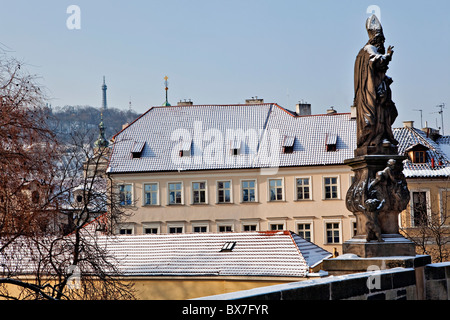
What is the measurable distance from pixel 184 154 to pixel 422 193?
1488 centimetres

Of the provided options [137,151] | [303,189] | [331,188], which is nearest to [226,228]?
[303,189]

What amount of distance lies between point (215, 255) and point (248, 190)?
64.9ft

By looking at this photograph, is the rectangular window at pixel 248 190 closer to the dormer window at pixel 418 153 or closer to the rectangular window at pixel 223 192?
the rectangular window at pixel 223 192

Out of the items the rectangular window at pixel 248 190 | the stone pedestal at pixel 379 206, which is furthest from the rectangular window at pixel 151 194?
the stone pedestal at pixel 379 206

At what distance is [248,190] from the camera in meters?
46.9

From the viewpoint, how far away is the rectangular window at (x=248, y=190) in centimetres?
4697

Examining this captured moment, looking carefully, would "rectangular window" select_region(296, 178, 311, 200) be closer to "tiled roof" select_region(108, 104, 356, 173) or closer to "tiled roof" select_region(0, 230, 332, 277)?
"tiled roof" select_region(108, 104, 356, 173)

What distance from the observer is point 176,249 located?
28.7 meters

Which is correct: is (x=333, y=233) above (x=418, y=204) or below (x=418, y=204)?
below

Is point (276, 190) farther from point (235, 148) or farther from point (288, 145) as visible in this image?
point (235, 148)

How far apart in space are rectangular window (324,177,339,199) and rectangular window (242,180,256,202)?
4443mm

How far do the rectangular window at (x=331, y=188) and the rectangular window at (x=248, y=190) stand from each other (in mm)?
4443

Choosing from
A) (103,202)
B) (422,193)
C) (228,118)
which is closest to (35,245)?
(103,202)

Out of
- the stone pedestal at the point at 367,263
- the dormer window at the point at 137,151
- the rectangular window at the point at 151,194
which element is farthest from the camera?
the dormer window at the point at 137,151
